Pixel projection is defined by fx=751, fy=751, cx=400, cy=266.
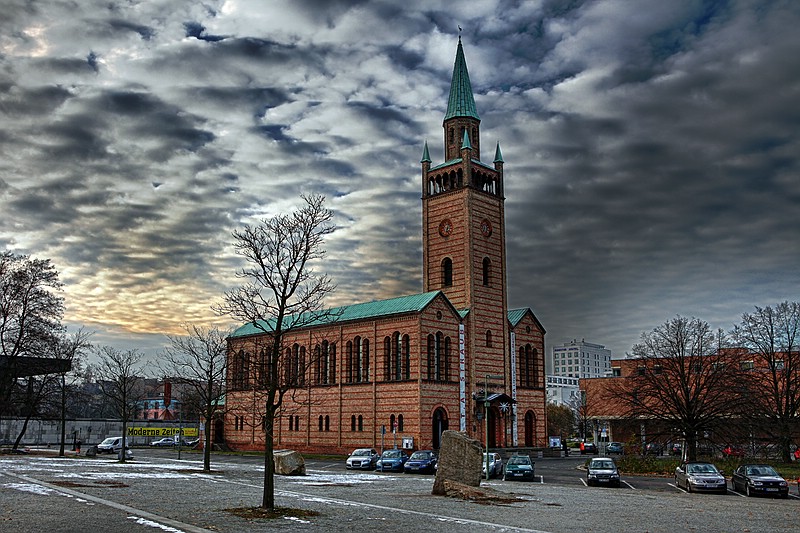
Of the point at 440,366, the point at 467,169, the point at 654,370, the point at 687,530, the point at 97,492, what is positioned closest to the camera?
the point at 687,530

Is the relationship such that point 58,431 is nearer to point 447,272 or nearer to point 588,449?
point 447,272

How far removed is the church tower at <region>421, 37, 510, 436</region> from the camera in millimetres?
73188

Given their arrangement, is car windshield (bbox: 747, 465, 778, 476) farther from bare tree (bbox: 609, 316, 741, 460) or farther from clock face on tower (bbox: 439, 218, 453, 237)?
clock face on tower (bbox: 439, 218, 453, 237)

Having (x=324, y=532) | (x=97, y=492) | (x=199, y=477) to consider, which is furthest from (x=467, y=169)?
(x=324, y=532)

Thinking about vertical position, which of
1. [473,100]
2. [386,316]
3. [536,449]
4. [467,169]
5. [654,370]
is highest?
[473,100]

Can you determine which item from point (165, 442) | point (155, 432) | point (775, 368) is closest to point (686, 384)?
point (775, 368)

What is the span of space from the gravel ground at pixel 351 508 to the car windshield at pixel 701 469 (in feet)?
7.75

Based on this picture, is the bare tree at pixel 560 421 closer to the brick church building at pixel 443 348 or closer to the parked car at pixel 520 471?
the brick church building at pixel 443 348

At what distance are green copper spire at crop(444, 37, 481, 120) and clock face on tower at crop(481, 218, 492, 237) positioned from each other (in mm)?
11618

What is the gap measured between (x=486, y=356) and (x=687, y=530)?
5226 centimetres

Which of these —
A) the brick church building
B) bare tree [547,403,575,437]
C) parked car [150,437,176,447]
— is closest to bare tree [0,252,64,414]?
the brick church building

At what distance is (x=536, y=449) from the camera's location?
72.8 meters

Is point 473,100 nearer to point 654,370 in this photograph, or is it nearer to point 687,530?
point 654,370

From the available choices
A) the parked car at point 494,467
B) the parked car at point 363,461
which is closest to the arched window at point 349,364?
the parked car at point 363,461
